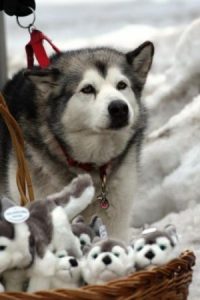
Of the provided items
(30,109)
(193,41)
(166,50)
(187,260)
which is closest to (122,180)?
(30,109)

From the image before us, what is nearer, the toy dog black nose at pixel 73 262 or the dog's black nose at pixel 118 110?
the toy dog black nose at pixel 73 262

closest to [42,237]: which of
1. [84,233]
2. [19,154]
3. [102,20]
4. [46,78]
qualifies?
[84,233]

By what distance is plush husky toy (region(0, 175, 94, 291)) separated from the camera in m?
2.02

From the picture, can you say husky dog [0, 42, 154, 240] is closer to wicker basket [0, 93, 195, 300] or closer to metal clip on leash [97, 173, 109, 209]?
metal clip on leash [97, 173, 109, 209]

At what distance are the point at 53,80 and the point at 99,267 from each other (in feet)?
4.15

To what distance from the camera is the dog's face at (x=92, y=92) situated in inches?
118

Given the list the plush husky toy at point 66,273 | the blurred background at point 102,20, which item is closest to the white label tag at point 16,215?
the plush husky toy at point 66,273

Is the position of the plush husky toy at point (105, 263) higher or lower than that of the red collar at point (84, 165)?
lower

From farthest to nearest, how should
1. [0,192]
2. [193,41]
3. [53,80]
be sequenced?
[193,41] → [0,192] → [53,80]

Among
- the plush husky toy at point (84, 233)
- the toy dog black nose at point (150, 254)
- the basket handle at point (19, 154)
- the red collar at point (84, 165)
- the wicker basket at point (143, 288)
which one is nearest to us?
the wicker basket at point (143, 288)

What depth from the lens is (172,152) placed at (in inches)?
182

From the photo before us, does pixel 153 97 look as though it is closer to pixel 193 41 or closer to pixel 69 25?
pixel 193 41

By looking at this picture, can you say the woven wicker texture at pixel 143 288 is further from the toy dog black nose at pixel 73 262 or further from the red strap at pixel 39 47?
the red strap at pixel 39 47

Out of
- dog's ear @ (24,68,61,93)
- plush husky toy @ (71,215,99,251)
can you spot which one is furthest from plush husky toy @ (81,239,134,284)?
dog's ear @ (24,68,61,93)
